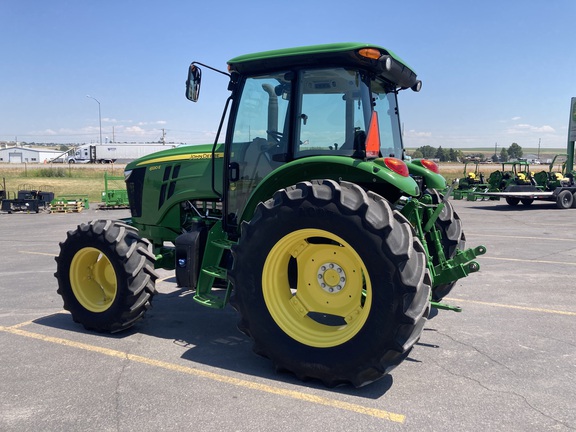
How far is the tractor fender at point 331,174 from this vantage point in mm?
3764

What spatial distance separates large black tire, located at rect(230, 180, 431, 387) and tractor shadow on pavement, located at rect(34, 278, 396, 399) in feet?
0.44

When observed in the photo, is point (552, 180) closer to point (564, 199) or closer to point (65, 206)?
point (564, 199)

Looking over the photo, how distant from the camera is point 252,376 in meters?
3.85

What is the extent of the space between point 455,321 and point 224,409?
121 inches

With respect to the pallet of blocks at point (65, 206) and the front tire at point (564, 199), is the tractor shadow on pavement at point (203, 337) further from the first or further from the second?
the front tire at point (564, 199)

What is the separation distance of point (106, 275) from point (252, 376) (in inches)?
89.6

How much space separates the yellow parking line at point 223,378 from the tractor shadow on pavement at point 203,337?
5.1 inches

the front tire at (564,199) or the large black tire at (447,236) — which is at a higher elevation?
the large black tire at (447,236)

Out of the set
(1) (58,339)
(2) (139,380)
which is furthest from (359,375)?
(1) (58,339)

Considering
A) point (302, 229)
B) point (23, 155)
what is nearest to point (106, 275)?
point (302, 229)

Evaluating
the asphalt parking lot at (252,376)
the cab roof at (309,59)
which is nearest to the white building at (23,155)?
the asphalt parking lot at (252,376)

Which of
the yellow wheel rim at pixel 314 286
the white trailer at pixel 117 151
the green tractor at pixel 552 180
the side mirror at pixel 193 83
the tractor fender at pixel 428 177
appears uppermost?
the white trailer at pixel 117 151

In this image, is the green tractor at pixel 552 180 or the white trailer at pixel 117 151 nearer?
the green tractor at pixel 552 180

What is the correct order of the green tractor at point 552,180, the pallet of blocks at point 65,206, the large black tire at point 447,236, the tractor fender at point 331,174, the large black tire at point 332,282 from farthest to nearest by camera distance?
1. the green tractor at point 552,180
2. the pallet of blocks at point 65,206
3. the large black tire at point 447,236
4. the tractor fender at point 331,174
5. the large black tire at point 332,282
